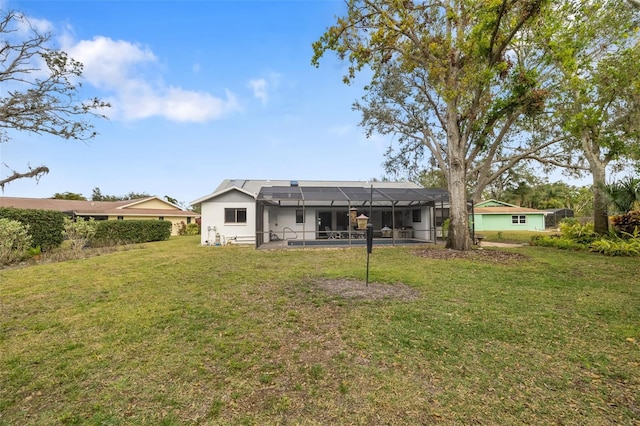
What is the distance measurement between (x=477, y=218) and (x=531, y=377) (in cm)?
2780

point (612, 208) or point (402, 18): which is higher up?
point (402, 18)

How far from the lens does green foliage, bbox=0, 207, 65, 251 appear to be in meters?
10.5

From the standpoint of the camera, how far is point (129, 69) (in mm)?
10164

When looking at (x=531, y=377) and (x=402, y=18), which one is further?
(x=402, y=18)

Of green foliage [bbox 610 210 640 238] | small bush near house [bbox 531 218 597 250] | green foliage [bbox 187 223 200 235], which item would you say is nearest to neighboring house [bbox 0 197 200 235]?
green foliage [bbox 187 223 200 235]

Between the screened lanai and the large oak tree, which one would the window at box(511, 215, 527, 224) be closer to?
the screened lanai

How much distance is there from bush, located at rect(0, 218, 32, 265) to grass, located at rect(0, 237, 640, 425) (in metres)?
4.74

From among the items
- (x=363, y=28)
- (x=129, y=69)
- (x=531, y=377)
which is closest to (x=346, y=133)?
(x=363, y=28)

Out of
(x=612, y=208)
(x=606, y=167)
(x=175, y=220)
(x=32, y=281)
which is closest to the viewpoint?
(x=32, y=281)

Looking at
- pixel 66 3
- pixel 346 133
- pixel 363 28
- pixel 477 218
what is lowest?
pixel 477 218

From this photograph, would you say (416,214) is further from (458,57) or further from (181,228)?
(181,228)

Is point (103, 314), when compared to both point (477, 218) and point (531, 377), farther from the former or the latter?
point (477, 218)

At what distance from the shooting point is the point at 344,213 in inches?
720

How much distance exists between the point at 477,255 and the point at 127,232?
58.3ft
